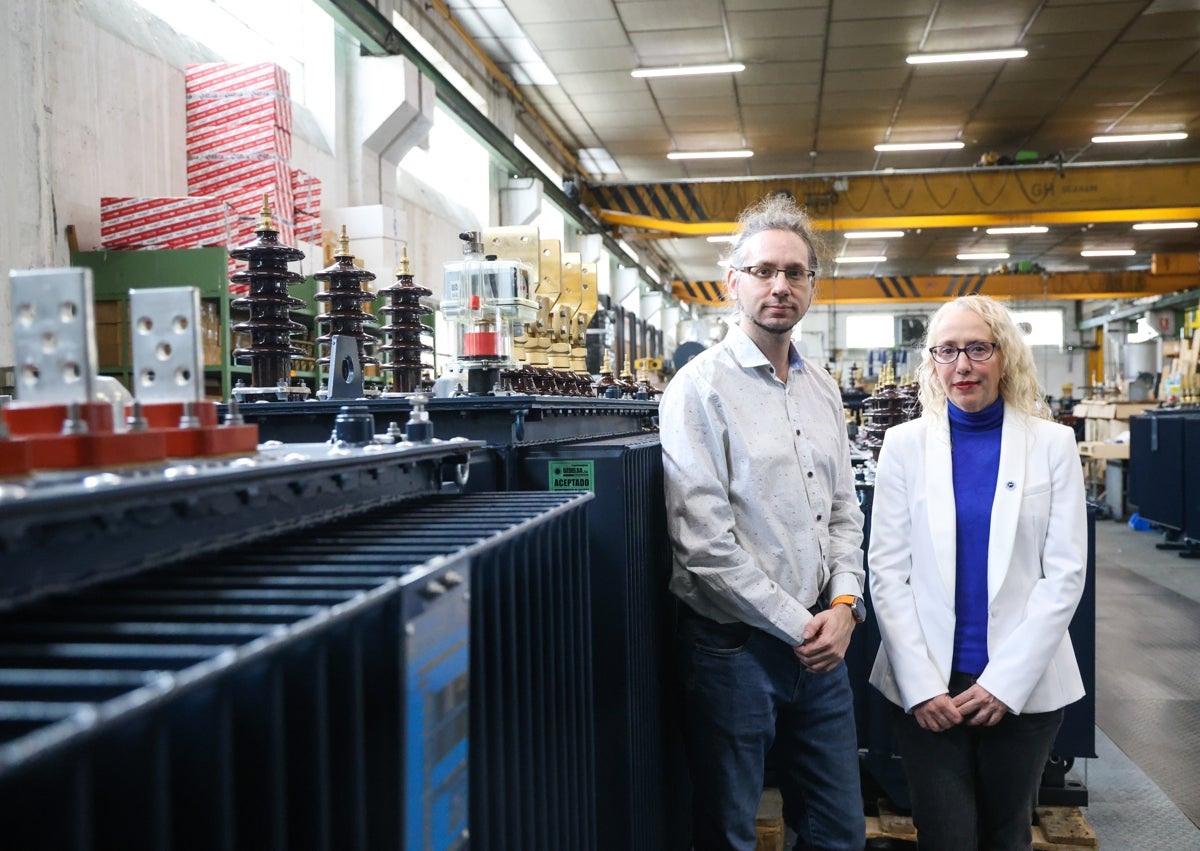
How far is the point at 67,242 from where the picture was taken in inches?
158

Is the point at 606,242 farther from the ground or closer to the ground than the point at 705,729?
farther from the ground

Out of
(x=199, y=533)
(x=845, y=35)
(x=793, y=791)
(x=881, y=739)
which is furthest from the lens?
(x=845, y=35)

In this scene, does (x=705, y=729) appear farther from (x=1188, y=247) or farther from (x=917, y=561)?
(x=1188, y=247)

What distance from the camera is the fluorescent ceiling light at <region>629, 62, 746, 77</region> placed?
27.7ft

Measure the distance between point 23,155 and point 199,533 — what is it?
10.3 ft

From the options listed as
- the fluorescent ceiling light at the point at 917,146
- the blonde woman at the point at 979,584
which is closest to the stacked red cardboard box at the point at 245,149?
the blonde woman at the point at 979,584

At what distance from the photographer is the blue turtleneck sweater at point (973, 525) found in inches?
74.9

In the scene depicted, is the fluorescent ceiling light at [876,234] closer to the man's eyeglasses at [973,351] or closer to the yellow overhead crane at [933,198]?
the yellow overhead crane at [933,198]

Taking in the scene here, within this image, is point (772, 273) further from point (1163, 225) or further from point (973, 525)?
point (1163, 225)

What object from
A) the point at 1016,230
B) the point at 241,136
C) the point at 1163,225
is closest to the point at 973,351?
the point at 241,136

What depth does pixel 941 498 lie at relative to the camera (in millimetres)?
1954

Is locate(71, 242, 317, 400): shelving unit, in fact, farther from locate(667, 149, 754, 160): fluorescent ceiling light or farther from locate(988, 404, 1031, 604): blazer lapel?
locate(667, 149, 754, 160): fluorescent ceiling light

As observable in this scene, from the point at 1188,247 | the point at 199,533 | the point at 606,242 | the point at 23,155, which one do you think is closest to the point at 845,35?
the point at 606,242

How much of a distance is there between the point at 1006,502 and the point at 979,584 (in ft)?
0.55
